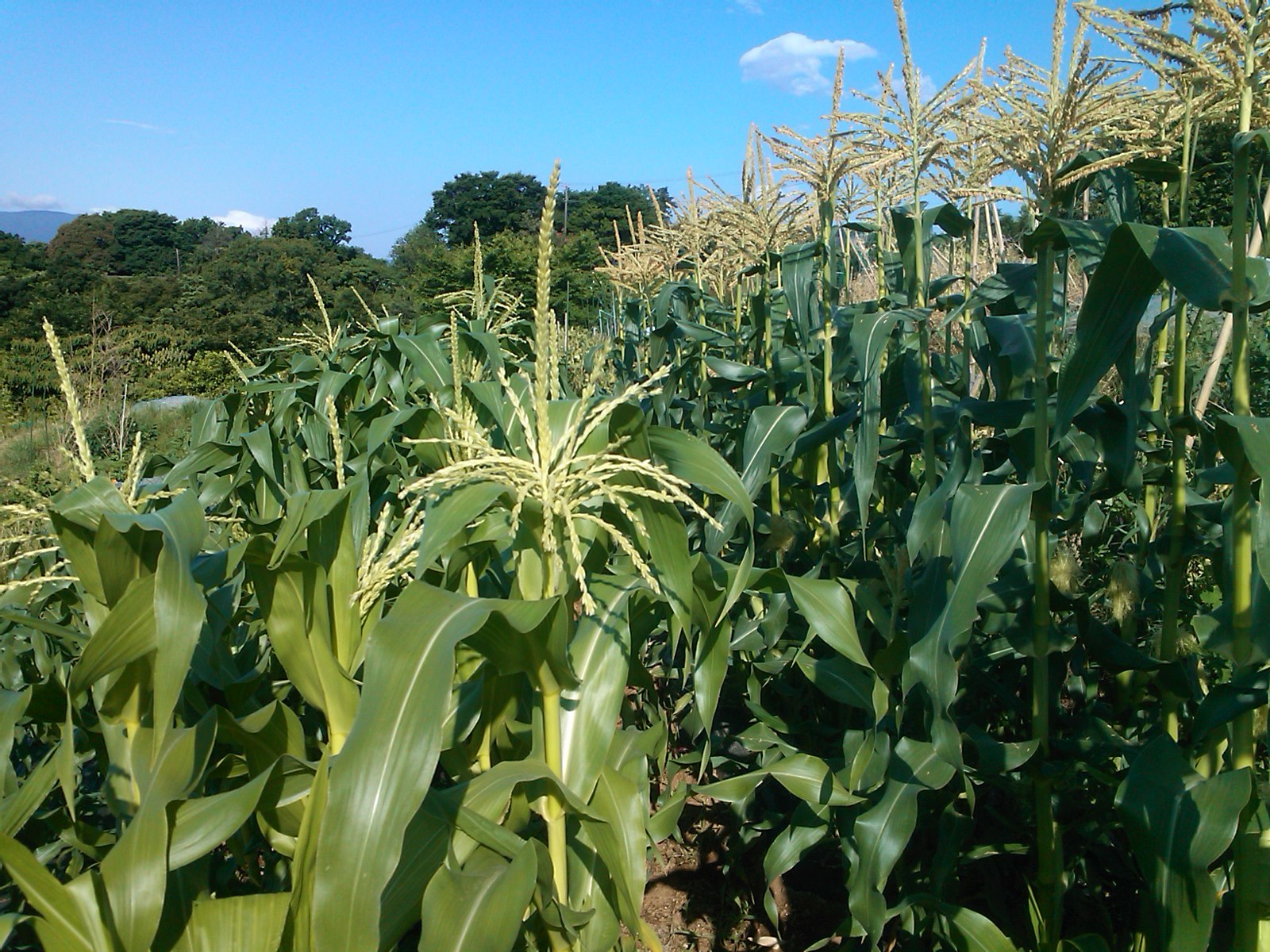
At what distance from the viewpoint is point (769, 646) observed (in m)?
2.80

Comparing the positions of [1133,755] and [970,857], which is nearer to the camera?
[1133,755]

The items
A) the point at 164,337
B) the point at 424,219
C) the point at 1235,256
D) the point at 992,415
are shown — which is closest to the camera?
the point at 1235,256

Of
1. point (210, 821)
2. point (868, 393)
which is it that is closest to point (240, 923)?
point (210, 821)

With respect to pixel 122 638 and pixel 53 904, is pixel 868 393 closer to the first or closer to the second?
pixel 122 638

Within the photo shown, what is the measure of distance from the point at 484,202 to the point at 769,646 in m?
59.7

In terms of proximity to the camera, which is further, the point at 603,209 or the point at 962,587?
the point at 603,209

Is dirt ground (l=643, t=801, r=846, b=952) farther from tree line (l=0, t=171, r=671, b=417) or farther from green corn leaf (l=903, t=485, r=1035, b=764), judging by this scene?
tree line (l=0, t=171, r=671, b=417)

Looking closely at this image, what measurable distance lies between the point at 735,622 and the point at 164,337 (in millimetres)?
23384

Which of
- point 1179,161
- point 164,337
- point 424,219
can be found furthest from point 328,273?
point 1179,161

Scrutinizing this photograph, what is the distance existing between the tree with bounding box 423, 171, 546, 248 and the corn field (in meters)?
53.2

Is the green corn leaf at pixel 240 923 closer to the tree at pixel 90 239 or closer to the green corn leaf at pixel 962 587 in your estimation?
the green corn leaf at pixel 962 587

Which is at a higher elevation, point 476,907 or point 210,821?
point 210,821

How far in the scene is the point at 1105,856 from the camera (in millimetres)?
2346

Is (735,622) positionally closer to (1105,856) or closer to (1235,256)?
(1105,856)
